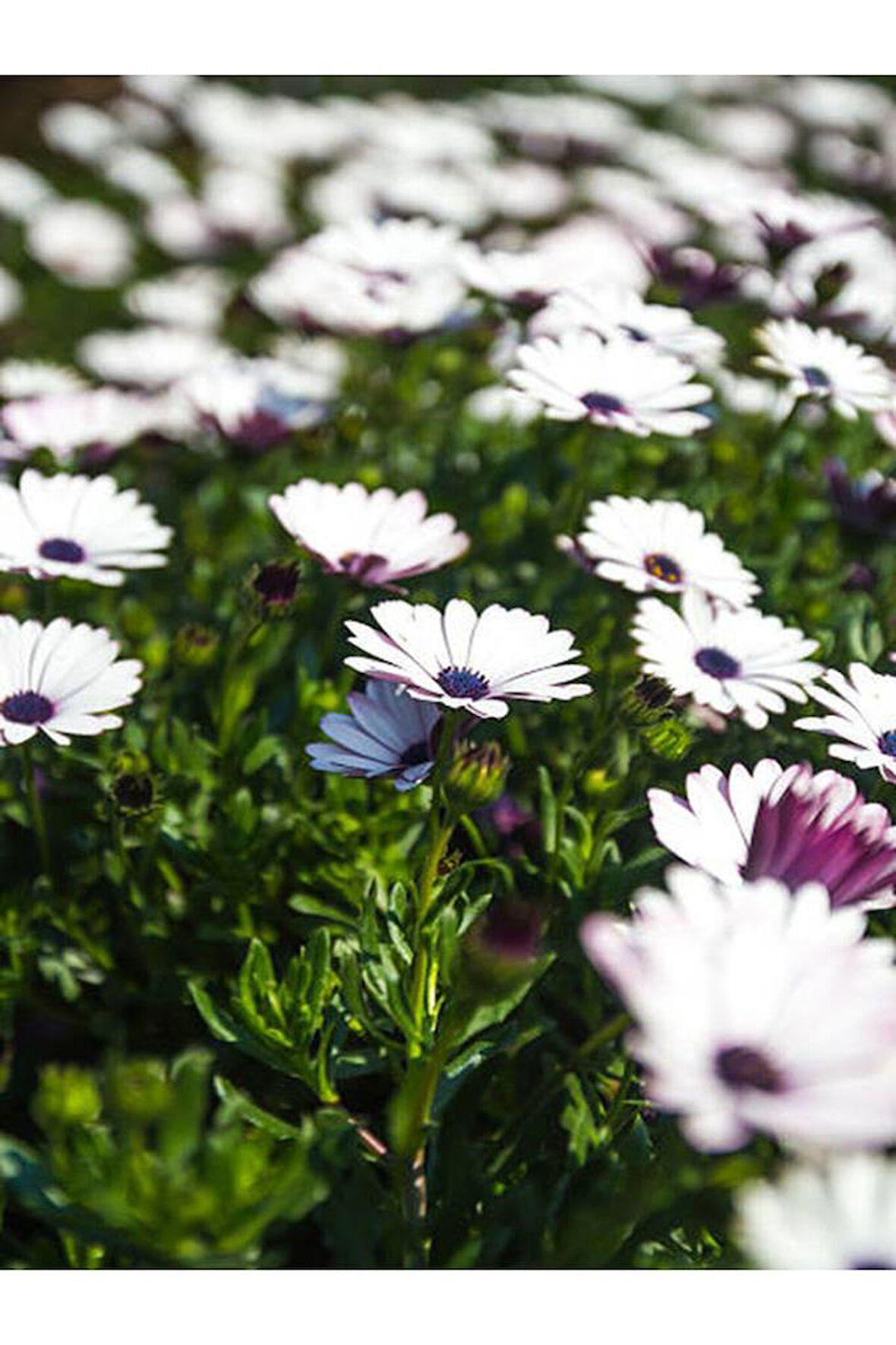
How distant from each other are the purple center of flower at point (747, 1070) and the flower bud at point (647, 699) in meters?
0.56

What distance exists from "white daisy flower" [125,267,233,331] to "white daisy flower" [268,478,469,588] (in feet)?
5.94

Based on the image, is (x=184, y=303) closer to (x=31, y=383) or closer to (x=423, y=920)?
(x=31, y=383)

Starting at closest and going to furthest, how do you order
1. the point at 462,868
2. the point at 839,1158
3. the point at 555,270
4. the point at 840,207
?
the point at 839,1158
the point at 462,868
the point at 555,270
the point at 840,207

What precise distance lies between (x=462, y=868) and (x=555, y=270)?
1208mm

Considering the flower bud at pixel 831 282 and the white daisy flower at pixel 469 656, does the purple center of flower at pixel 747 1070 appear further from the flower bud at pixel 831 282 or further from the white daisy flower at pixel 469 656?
the flower bud at pixel 831 282

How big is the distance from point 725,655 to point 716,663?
0.08 feet

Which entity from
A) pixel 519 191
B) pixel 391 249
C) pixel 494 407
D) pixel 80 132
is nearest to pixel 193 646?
pixel 391 249

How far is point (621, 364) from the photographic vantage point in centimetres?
169

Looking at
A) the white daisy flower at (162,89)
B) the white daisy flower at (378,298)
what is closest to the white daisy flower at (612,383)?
the white daisy flower at (378,298)

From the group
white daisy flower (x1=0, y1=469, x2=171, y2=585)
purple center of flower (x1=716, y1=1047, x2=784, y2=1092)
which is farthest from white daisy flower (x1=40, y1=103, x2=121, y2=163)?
purple center of flower (x1=716, y1=1047, x2=784, y2=1092)

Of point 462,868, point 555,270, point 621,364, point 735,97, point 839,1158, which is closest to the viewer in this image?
point 839,1158

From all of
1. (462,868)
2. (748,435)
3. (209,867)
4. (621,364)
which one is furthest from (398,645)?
(748,435)

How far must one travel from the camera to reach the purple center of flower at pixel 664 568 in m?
1.50

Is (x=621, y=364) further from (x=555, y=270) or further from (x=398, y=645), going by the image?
(x=398, y=645)
